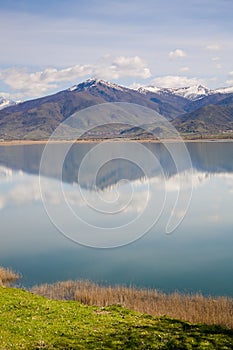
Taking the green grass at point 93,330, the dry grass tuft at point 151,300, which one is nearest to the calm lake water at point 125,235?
the dry grass tuft at point 151,300

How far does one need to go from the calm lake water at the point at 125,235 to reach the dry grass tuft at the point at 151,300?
5.68 ft

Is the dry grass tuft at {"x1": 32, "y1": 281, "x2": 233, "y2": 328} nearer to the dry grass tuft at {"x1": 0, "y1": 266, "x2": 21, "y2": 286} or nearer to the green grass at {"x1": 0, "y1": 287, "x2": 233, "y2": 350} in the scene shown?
the dry grass tuft at {"x1": 0, "y1": 266, "x2": 21, "y2": 286}

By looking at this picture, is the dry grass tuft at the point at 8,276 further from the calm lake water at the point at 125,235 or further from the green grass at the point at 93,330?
the green grass at the point at 93,330

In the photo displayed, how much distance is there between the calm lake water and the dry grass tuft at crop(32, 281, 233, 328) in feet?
5.68

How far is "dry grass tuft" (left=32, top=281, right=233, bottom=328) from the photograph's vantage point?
64.4ft

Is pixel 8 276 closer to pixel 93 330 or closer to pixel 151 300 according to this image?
pixel 151 300

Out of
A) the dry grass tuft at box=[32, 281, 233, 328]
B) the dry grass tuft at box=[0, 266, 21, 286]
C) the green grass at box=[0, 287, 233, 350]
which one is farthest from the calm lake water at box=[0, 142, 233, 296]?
the green grass at box=[0, 287, 233, 350]

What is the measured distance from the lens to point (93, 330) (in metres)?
14.4

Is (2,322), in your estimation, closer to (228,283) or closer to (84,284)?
(84,284)

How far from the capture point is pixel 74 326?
1486 cm

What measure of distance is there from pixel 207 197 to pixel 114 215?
16308 mm

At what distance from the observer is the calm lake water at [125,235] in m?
27.6

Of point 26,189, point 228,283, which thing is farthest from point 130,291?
point 26,189

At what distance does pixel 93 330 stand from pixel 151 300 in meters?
8.63
